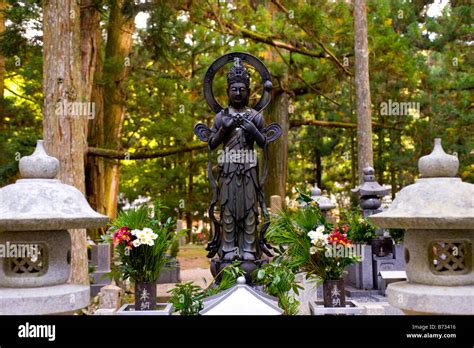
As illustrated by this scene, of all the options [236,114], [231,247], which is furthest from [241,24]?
[231,247]

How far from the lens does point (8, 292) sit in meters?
3.87

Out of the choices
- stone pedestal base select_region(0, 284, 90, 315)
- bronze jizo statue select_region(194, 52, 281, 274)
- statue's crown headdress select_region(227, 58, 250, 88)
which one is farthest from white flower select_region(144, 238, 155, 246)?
statue's crown headdress select_region(227, 58, 250, 88)

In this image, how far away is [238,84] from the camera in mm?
6867

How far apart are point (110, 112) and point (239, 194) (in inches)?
334

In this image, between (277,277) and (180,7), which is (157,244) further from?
(180,7)

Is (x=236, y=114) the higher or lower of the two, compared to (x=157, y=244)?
higher

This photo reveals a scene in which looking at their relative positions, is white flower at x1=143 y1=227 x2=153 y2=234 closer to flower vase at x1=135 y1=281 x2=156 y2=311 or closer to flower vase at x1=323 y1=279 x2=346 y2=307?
flower vase at x1=135 y1=281 x2=156 y2=311

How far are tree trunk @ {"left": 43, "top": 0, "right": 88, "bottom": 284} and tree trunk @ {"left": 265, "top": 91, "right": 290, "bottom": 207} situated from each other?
5.91 m

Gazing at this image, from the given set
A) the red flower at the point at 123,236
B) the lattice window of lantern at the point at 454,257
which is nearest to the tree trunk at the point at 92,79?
the red flower at the point at 123,236

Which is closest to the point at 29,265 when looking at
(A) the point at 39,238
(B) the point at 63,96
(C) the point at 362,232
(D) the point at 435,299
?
(A) the point at 39,238

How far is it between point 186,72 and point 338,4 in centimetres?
565

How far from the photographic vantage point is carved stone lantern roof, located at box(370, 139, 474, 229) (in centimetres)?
366

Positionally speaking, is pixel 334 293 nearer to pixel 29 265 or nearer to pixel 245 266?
pixel 245 266

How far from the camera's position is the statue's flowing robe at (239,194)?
6789 millimetres
